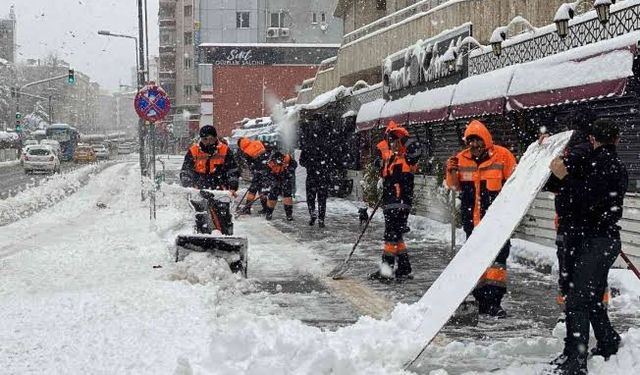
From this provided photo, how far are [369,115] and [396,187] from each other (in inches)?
438

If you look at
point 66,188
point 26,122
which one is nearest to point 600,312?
point 66,188

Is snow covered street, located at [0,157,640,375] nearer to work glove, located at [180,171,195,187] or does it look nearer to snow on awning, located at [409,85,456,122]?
work glove, located at [180,171,195,187]

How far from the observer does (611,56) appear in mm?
8773

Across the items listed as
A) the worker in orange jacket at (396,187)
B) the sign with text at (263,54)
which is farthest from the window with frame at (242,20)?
the worker in orange jacket at (396,187)

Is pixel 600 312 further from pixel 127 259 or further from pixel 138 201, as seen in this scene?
pixel 138 201

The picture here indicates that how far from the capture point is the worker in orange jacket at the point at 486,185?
7.11 m

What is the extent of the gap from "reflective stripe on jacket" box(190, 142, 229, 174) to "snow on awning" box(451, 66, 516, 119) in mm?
4302

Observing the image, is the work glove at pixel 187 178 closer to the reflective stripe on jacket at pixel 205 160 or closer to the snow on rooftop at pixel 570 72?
the reflective stripe on jacket at pixel 205 160

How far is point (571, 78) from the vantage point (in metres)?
9.70

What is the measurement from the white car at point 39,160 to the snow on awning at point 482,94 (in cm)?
3374

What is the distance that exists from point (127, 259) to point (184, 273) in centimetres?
225

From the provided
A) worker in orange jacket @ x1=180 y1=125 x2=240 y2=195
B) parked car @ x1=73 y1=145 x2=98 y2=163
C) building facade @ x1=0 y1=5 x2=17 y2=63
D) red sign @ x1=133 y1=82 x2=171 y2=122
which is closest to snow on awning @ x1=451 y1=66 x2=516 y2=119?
worker in orange jacket @ x1=180 y1=125 x2=240 y2=195

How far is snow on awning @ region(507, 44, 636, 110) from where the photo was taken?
338 inches

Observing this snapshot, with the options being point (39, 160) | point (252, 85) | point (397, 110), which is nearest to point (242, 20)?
point (252, 85)
